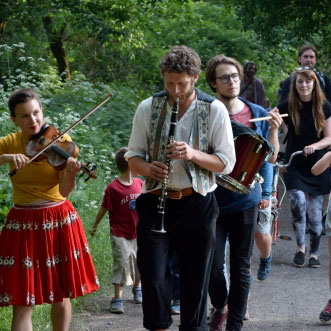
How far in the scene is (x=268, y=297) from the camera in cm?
793

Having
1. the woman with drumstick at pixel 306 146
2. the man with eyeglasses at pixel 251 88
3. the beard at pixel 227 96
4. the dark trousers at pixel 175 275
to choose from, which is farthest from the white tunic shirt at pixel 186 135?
the man with eyeglasses at pixel 251 88

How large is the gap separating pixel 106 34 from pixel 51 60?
214 inches

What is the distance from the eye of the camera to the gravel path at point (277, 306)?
22.4 feet

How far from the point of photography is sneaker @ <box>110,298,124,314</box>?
723cm

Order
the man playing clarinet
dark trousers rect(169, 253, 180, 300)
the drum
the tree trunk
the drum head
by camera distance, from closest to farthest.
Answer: the man playing clarinet, the drum head, the drum, dark trousers rect(169, 253, 180, 300), the tree trunk

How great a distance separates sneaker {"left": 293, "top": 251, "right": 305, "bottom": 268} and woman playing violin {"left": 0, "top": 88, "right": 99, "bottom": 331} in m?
4.35

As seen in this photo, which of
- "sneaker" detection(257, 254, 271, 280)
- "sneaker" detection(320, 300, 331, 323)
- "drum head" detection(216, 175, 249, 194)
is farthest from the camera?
"sneaker" detection(257, 254, 271, 280)

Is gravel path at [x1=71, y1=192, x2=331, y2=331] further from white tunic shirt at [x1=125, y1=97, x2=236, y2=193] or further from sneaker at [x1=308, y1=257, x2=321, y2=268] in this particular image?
white tunic shirt at [x1=125, y1=97, x2=236, y2=193]

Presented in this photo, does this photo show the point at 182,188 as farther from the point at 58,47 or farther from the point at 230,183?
the point at 58,47

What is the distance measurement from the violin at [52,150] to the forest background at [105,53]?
55.6 inches

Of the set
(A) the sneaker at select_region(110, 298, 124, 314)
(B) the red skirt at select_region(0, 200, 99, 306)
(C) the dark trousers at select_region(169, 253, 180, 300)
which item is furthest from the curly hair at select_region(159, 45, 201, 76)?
(A) the sneaker at select_region(110, 298, 124, 314)

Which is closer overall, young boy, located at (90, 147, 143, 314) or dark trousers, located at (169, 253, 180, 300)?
dark trousers, located at (169, 253, 180, 300)

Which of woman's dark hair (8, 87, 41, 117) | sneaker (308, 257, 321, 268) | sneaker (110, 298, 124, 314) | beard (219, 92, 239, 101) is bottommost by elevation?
sneaker (110, 298, 124, 314)

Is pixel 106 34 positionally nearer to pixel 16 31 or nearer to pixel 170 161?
pixel 16 31
